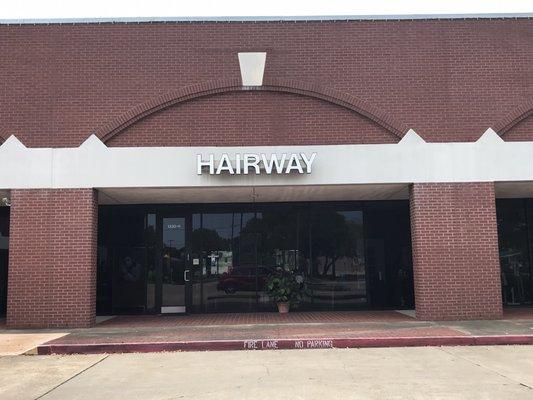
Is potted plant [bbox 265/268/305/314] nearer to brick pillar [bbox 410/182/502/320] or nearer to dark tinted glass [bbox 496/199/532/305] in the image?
brick pillar [bbox 410/182/502/320]

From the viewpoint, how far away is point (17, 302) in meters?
13.0

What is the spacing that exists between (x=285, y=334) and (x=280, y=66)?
21.2 feet

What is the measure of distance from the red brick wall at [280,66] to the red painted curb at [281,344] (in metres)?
5.09

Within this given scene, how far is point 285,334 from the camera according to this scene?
37.7 ft

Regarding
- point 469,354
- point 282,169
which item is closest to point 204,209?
point 282,169

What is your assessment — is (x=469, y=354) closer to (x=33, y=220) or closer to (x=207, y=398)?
(x=207, y=398)

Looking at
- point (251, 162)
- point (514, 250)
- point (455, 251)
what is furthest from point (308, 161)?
point (514, 250)

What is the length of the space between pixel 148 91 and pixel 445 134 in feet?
23.8

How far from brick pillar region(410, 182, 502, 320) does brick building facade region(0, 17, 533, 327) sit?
33 millimetres

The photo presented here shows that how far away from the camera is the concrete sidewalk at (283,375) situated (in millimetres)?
7129

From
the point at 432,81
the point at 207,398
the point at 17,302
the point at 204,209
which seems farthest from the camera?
the point at 204,209

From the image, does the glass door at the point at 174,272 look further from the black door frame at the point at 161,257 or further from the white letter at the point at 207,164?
the white letter at the point at 207,164

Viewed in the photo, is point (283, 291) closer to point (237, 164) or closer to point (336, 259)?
point (336, 259)

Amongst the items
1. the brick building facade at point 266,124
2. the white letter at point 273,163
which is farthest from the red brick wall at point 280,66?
the white letter at point 273,163
